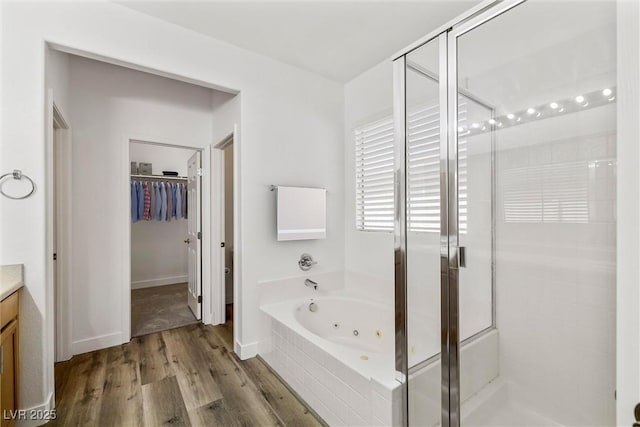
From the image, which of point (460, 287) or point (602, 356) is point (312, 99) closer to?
point (460, 287)

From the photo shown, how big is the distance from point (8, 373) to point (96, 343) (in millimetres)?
1283

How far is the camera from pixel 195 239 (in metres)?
3.38

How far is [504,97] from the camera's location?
1.56m

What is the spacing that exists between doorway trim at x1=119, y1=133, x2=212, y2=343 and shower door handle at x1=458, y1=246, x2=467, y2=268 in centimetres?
266

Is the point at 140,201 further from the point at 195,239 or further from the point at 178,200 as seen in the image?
the point at 195,239

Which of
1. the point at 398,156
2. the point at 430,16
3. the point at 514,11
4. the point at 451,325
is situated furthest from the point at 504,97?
the point at 451,325

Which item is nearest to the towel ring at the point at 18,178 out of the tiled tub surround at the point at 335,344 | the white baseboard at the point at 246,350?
the tiled tub surround at the point at 335,344

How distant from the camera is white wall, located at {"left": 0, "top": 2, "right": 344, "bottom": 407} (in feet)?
5.45

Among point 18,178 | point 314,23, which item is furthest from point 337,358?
point 314,23

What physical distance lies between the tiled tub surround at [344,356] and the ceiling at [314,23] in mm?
2042

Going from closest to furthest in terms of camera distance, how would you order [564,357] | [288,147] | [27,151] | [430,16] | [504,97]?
[564,357] < [504,97] < [27,151] < [430,16] < [288,147]

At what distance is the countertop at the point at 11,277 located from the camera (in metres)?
1.49
